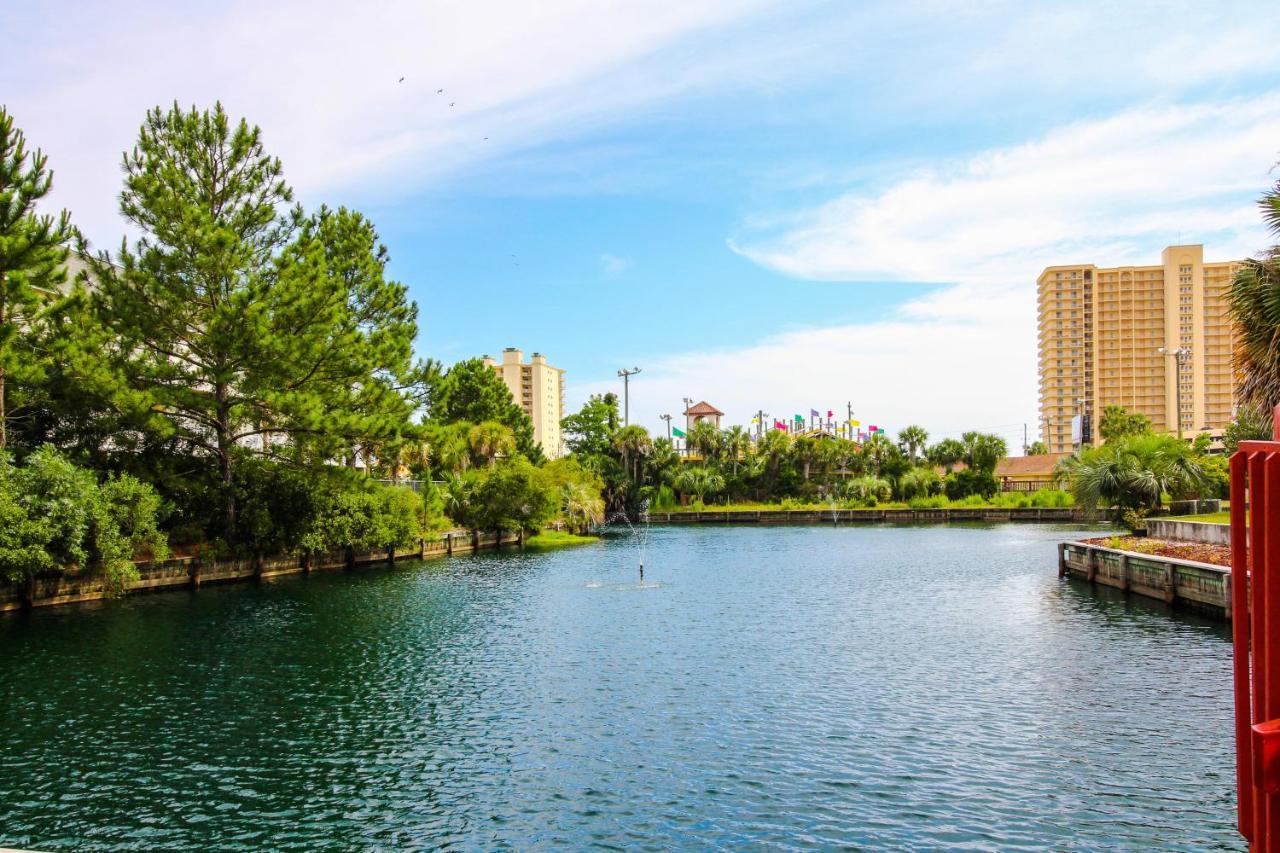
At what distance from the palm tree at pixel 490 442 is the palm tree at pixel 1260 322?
55.0m

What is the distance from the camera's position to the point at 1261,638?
5.43 m

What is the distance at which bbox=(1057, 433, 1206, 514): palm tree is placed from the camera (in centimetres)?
4184

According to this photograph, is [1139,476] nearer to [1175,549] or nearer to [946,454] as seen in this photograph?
[1175,549]

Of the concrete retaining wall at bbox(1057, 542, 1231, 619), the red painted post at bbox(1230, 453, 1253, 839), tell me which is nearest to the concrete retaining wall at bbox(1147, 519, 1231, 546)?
the concrete retaining wall at bbox(1057, 542, 1231, 619)

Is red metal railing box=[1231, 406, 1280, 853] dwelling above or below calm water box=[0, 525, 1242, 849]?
above

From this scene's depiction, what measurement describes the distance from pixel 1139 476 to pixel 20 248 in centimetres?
4552

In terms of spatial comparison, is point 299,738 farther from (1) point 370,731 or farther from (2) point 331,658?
(2) point 331,658

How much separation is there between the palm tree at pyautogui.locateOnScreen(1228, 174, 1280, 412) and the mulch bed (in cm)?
843

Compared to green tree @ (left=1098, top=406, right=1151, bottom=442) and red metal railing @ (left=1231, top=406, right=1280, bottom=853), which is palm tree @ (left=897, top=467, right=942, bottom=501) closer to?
green tree @ (left=1098, top=406, right=1151, bottom=442)

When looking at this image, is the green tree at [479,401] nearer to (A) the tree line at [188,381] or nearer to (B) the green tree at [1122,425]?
(A) the tree line at [188,381]

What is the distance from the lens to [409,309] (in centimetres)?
4784

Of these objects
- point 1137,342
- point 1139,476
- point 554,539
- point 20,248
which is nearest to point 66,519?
point 20,248

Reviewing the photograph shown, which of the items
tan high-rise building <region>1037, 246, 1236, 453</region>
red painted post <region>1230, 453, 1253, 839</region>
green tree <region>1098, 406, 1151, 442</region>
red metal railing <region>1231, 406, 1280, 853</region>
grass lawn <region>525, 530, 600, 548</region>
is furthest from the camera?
tan high-rise building <region>1037, 246, 1236, 453</region>

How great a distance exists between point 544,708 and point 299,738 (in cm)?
450
